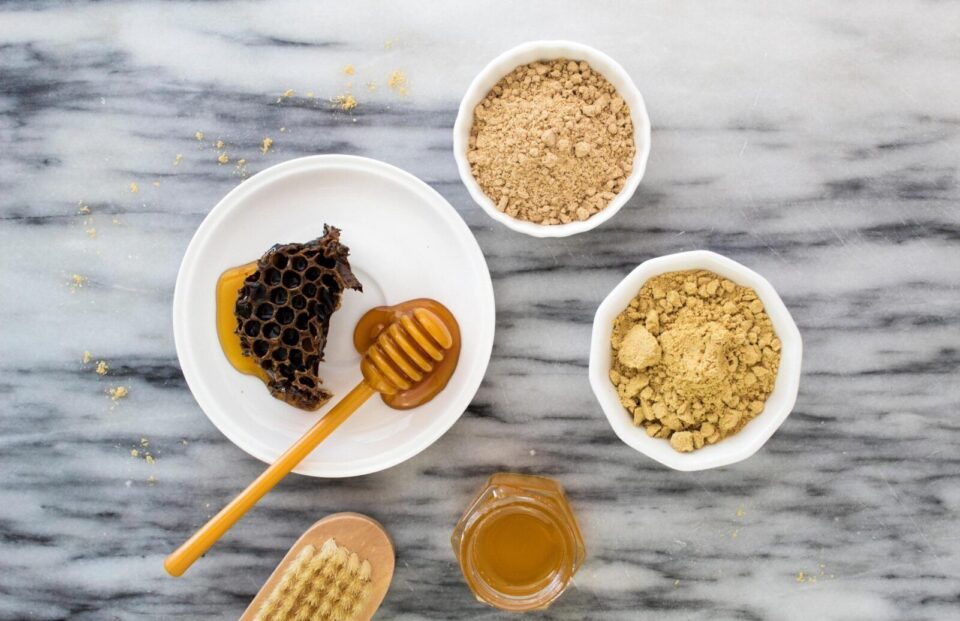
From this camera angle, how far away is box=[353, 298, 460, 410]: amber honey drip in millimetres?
1274

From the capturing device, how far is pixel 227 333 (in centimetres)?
128

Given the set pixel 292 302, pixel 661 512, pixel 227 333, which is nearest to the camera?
pixel 292 302

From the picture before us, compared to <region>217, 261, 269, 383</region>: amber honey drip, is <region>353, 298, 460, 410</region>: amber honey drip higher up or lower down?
lower down

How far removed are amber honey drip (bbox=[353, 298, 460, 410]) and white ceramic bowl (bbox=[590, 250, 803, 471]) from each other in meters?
0.24

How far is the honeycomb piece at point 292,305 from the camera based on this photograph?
117 cm

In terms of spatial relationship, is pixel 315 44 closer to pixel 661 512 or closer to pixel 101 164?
pixel 101 164

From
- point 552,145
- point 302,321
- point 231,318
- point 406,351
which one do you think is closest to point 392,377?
point 406,351

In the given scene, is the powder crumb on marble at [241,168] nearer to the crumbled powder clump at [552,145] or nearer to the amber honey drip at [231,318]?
the amber honey drip at [231,318]

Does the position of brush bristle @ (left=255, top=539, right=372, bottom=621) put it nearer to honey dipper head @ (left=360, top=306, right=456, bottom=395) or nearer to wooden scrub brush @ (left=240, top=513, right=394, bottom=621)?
wooden scrub brush @ (left=240, top=513, right=394, bottom=621)

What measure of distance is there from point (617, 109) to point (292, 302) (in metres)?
0.60

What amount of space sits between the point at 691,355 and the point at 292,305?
611 millimetres

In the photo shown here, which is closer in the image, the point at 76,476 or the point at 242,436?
the point at 242,436

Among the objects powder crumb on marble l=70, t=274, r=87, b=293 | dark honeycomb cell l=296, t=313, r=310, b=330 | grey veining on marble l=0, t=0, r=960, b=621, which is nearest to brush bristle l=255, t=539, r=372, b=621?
grey veining on marble l=0, t=0, r=960, b=621

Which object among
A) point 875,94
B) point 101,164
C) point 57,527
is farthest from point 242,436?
point 875,94
